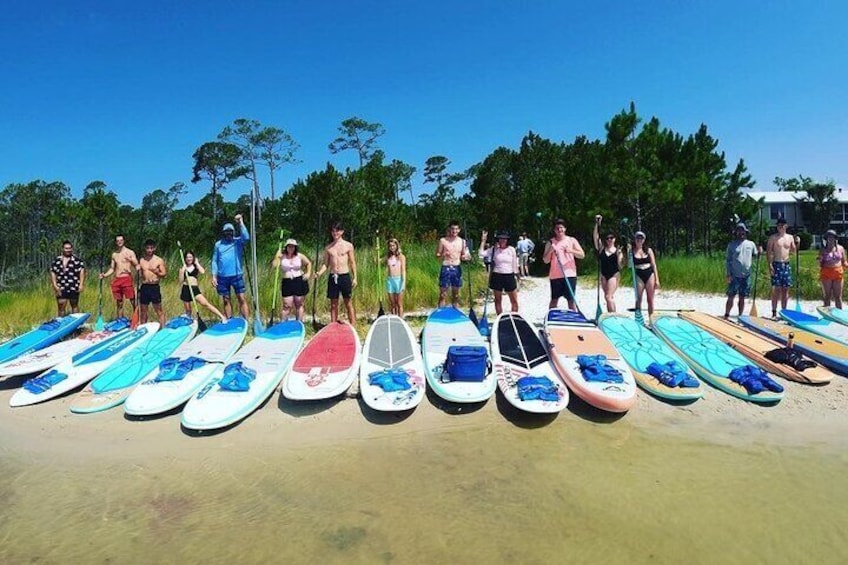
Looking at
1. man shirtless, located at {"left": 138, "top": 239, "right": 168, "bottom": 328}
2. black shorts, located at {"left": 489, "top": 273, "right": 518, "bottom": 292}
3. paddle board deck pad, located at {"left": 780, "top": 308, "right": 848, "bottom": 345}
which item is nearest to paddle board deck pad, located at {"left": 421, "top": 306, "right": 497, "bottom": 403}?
black shorts, located at {"left": 489, "top": 273, "right": 518, "bottom": 292}

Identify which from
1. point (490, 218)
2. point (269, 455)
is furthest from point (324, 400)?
point (490, 218)

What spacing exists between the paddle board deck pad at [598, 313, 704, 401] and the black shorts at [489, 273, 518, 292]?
1321mm

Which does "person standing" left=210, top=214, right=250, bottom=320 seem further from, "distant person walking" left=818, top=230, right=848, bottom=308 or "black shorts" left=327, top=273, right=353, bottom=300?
"distant person walking" left=818, top=230, right=848, bottom=308

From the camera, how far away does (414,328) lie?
879 cm

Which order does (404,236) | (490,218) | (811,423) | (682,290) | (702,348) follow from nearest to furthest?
(811,423), (702,348), (682,290), (404,236), (490,218)

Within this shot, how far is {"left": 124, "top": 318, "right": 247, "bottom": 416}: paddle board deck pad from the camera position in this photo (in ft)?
19.0

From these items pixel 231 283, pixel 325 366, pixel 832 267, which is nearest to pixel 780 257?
pixel 832 267

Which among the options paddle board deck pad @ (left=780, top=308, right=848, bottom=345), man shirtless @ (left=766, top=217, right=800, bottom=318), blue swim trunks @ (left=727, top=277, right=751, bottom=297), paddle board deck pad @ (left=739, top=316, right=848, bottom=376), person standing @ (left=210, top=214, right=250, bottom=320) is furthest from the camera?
blue swim trunks @ (left=727, top=277, right=751, bottom=297)

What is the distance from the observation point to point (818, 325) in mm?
7738

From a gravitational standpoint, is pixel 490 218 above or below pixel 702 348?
above

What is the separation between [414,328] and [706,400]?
4.30 meters

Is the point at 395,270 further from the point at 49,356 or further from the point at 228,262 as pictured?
the point at 49,356

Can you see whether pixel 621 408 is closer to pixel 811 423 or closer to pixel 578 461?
pixel 578 461

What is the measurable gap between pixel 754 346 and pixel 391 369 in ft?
15.0
